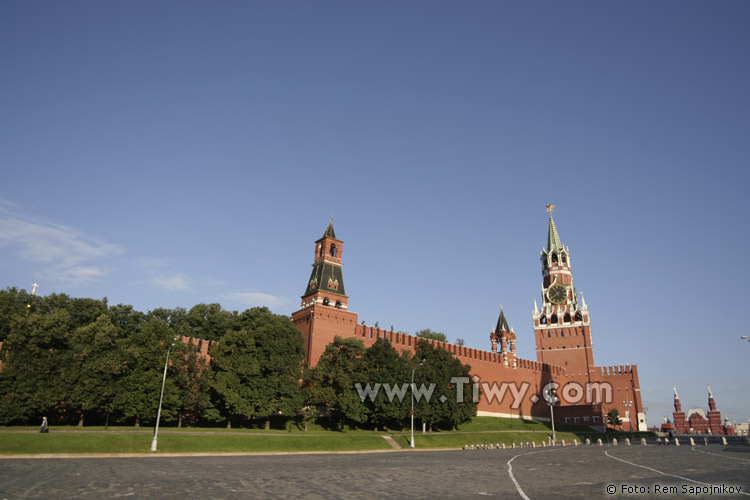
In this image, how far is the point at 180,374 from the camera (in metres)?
38.5

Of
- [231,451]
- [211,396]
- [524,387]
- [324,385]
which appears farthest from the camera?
[524,387]

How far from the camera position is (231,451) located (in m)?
28.9

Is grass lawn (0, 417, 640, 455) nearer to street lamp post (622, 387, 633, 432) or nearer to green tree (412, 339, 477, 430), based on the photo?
green tree (412, 339, 477, 430)

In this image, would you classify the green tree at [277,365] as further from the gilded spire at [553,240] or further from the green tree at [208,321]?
the gilded spire at [553,240]

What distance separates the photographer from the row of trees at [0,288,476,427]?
35188 millimetres

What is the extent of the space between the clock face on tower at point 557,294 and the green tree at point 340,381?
185 ft

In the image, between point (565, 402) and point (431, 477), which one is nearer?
point (431, 477)

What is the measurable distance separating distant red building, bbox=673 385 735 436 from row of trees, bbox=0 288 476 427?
92.0 meters

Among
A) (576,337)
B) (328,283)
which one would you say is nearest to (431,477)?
(328,283)

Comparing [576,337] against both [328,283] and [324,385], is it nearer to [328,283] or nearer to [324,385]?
[328,283]

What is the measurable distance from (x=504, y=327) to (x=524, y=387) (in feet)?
40.6

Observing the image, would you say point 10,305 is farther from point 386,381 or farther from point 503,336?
point 503,336

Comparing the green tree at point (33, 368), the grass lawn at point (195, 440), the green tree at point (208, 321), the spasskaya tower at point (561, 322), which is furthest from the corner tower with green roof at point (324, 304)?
the spasskaya tower at point (561, 322)

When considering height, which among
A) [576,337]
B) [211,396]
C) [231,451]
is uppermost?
[576,337]
